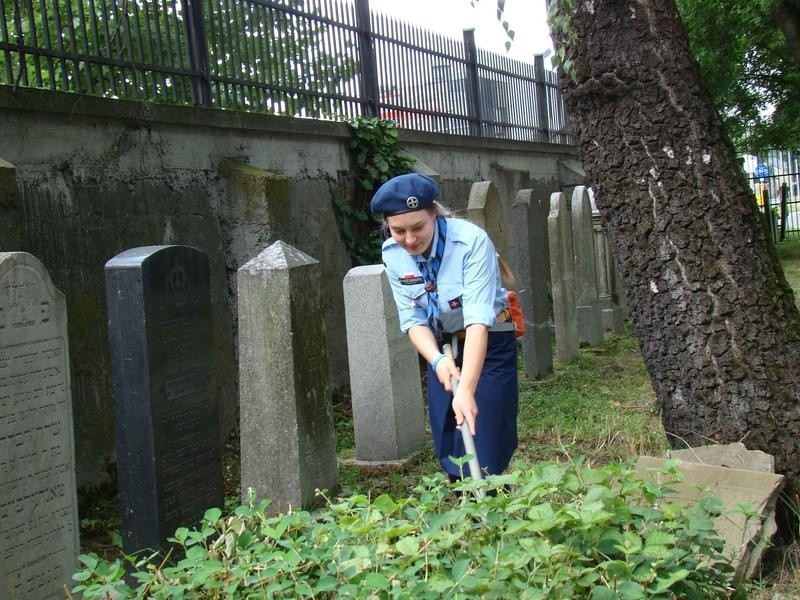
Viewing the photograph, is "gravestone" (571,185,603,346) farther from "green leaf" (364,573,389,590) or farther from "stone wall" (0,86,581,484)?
"green leaf" (364,573,389,590)

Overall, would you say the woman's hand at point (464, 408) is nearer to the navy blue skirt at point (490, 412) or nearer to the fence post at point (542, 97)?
the navy blue skirt at point (490, 412)

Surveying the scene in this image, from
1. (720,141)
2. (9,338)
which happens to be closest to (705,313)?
(720,141)

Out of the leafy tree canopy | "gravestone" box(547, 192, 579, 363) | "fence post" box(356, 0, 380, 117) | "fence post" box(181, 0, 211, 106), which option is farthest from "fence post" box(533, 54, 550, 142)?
"fence post" box(181, 0, 211, 106)

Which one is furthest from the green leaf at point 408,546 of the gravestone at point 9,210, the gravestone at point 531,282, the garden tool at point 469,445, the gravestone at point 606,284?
the gravestone at point 606,284

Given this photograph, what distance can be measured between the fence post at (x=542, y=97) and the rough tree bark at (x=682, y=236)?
11.2 m

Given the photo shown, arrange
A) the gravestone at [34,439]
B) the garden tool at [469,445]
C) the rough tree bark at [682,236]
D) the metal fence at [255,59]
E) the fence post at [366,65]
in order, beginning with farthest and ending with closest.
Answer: the fence post at [366,65] < the metal fence at [255,59] < the rough tree bark at [682,236] < the gravestone at [34,439] < the garden tool at [469,445]

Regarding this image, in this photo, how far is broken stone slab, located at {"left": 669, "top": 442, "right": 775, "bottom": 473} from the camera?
13.5ft

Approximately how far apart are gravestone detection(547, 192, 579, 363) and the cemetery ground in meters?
0.81

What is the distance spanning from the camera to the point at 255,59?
8.20 meters

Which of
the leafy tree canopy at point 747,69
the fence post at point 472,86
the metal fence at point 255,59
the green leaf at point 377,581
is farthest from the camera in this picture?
the leafy tree canopy at point 747,69

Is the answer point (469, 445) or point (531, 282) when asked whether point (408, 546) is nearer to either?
point (469, 445)

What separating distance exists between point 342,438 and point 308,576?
4857mm

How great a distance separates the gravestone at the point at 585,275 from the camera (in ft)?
38.0

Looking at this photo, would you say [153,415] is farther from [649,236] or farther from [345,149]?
[345,149]
